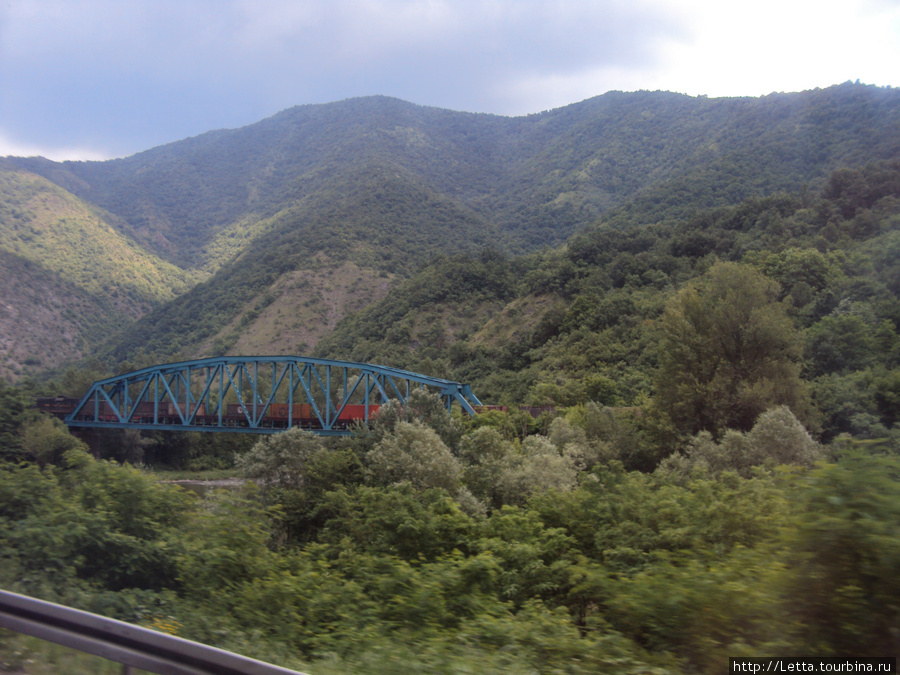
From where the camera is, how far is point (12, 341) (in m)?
86.9

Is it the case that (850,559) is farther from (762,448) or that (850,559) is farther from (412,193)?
(412,193)

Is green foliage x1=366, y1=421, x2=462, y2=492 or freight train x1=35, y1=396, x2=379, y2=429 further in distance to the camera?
freight train x1=35, y1=396, x2=379, y2=429

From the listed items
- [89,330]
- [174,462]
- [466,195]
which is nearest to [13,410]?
[174,462]

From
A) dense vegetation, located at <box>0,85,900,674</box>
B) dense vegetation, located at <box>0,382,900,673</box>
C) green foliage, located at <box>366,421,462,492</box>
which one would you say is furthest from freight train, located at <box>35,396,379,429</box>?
dense vegetation, located at <box>0,382,900,673</box>

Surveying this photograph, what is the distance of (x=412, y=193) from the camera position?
136 meters

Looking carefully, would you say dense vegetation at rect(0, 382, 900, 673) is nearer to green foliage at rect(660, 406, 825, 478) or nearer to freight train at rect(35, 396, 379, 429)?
green foliage at rect(660, 406, 825, 478)

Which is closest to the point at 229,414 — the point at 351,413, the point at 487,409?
the point at 351,413

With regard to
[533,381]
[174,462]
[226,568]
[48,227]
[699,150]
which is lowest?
[174,462]

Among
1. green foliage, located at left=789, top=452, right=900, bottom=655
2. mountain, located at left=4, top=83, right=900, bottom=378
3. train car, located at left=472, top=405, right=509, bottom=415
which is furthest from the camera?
mountain, located at left=4, top=83, right=900, bottom=378

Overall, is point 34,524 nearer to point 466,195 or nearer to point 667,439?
point 667,439

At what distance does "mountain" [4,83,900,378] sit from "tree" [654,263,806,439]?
196 feet

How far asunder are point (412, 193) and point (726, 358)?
11968cm

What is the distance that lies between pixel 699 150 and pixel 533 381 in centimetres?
8775

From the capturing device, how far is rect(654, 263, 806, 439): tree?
2225 centimetres
